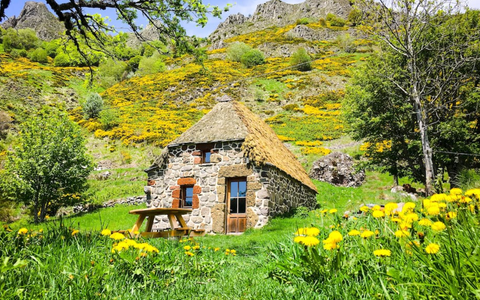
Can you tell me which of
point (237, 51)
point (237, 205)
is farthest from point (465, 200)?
point (237, 51)

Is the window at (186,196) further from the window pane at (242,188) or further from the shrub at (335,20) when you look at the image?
the shrub at (335,20)

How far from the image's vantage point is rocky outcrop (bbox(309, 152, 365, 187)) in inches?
832

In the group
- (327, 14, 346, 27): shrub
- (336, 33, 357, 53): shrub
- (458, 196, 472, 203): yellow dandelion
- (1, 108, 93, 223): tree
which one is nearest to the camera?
(458, 196, 472, 203): yellow dandelion

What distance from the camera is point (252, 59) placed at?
58.6 m

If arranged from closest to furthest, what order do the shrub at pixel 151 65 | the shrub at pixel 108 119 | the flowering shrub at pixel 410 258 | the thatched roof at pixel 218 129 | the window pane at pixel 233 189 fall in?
the flowering shrub at pixel 410 258 < the window pane at pixel 233 189 < the thatched roof at pixel 218 129 < the shrub at pixel 108 119 < the shrub at pixel 151 65

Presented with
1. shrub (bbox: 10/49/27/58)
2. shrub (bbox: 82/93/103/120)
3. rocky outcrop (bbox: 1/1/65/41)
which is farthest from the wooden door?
rocky outcrop (bbox: 1/1/65/41)

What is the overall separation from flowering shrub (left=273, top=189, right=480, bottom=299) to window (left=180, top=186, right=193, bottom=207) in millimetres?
9851

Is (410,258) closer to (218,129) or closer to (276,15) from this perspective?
(218,129)

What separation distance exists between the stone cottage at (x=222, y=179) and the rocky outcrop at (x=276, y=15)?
3434 inches

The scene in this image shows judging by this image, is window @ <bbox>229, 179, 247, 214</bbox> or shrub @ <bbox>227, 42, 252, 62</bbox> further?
shrub @ <bbox>227, 42, 252, 62</bbox>

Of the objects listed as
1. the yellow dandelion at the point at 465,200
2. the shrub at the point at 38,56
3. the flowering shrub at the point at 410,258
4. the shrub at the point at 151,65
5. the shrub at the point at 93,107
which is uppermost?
the shrub at the point at 38,56

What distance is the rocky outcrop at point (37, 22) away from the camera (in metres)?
91.5

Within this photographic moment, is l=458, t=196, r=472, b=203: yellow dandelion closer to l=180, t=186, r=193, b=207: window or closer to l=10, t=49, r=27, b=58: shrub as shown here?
l=180, t=186, r=193, b=207: window

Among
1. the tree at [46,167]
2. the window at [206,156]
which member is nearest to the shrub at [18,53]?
the tree at [46,167]
